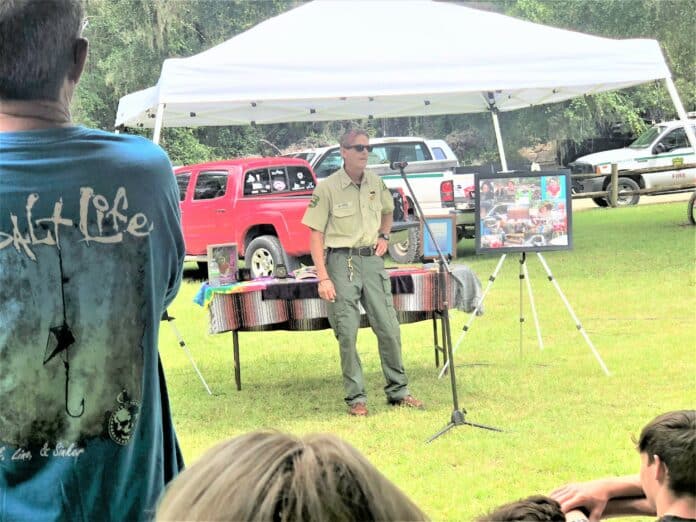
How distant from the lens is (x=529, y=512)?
177cm

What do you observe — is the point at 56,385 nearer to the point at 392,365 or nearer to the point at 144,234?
the point at 144,234

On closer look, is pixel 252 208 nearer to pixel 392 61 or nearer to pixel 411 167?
pixel 411 167

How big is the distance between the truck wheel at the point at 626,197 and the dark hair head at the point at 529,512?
19.4 m

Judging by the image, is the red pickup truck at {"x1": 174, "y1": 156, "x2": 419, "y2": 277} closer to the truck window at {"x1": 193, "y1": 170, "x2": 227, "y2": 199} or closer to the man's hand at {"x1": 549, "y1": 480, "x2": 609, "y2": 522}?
the truck window at {"x1": 193, "y1": 170, "x2": 227, "y2": 199}

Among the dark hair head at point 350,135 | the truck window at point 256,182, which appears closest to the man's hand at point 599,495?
the dark hair head at point 350,135

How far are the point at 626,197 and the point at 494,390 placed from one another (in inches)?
601

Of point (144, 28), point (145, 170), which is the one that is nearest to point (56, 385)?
point (145, 170)

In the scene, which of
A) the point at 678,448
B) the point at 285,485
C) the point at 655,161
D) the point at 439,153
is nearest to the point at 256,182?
the point at 439,153

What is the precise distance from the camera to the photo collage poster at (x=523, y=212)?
664cm

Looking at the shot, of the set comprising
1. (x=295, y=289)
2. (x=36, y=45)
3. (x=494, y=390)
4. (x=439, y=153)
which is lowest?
(x=494, y=390)

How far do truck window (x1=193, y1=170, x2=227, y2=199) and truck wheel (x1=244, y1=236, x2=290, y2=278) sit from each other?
109 cm

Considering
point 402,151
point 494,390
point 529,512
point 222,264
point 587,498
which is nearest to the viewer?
point 529,512

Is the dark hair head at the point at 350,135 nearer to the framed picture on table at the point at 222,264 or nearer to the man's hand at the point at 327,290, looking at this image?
the man's hand at the point at 327,290

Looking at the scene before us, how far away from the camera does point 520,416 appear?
5.65m
